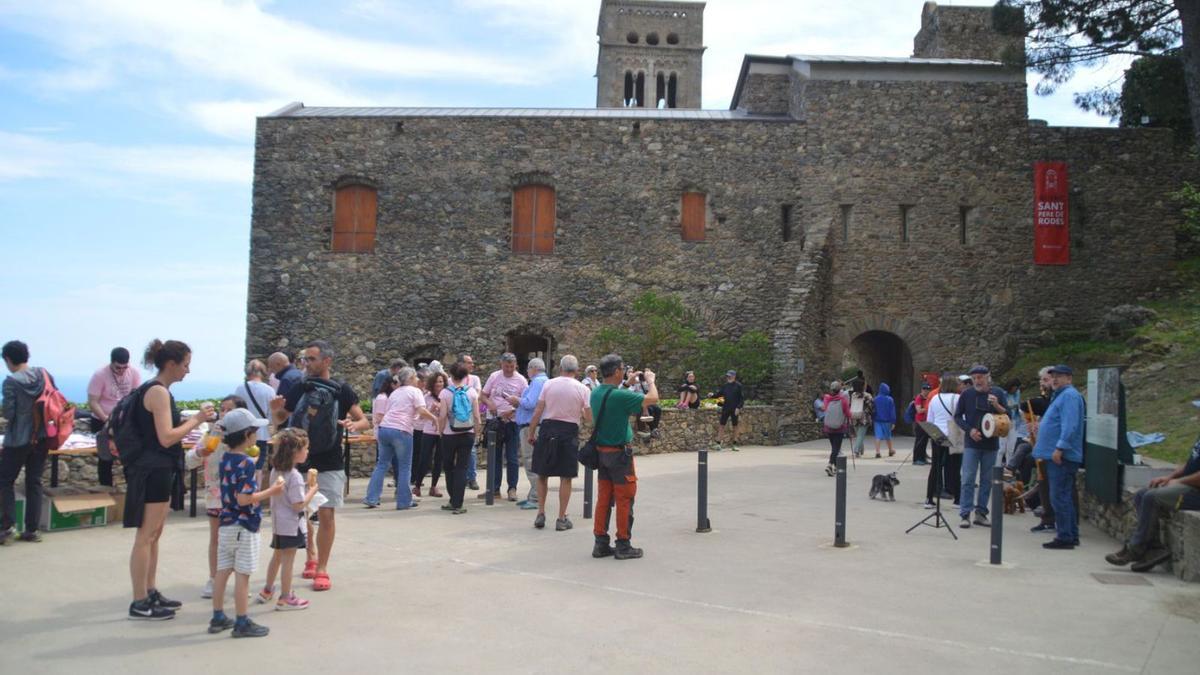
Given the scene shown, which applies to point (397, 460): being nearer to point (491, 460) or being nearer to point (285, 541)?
point (491, 460)

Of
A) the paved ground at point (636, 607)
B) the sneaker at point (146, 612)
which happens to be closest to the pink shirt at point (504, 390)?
the paved ground at point (636, 607)

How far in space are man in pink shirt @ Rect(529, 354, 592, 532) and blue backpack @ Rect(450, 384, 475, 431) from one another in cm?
144

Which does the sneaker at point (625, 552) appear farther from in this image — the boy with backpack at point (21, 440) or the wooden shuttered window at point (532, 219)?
the wooden shuttered window at point (532, 219)

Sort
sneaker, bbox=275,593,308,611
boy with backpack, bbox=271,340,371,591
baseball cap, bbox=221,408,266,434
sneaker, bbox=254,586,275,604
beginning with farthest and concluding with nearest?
1. boy with backpack, bbox=271,340,371,591
2. sneaker, bbox=254,586,275,604
3. sneaker, bbox=275,593,308,611
4. baseball cap, bbox=221,408,266,434

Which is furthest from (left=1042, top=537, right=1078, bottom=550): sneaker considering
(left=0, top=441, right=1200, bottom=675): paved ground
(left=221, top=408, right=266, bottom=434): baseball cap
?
(left=221, top=408, right=266, bottom=434): baseball cap

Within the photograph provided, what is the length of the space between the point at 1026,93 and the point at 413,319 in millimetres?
16384

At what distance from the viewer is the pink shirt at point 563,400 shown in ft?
30.7

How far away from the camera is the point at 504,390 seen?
37.4 feet

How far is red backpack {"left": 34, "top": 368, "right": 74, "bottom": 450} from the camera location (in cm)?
820

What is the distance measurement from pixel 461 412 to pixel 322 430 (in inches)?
142

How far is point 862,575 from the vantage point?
755cm

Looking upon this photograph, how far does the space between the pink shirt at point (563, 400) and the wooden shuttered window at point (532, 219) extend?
566 inches

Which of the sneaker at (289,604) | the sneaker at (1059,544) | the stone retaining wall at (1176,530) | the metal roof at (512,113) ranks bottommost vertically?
the sneaker at (289,604)

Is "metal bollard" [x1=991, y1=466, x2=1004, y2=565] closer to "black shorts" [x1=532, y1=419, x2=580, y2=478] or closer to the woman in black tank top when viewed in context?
"black shorts" [x1=532, y1=419, x2=580, y2=478]
